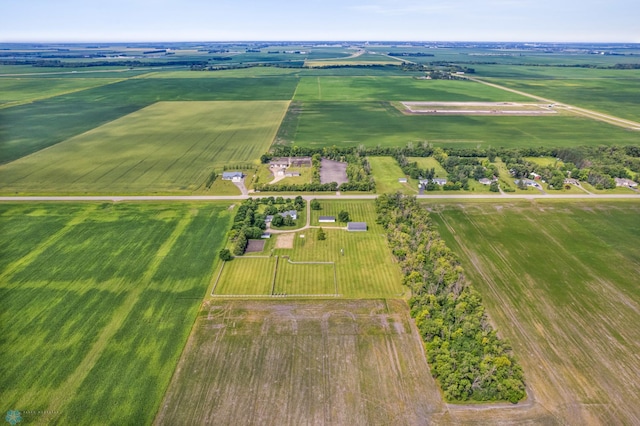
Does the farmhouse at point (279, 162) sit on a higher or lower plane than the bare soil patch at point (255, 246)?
higher

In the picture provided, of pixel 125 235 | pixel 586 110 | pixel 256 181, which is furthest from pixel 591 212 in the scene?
pixel 586 110

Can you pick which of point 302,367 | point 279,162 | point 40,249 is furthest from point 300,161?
point 302,367

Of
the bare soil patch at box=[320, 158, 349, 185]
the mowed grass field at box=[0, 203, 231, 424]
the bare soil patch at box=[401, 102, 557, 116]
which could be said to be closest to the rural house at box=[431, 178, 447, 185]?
the bare soil patch at box=[320, 158, 349, 185]

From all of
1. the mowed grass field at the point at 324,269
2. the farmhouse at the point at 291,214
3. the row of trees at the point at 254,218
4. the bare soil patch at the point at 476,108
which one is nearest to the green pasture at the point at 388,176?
the mowed grass field at the point at 324,269

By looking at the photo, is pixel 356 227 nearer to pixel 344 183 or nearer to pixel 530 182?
pixel 344 183

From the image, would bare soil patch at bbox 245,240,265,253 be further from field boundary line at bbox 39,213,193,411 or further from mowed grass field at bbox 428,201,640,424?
mowed grass field at bbox 428,201,640,424

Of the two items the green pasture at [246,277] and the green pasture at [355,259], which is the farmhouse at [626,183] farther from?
the green pasture at [246,277]
